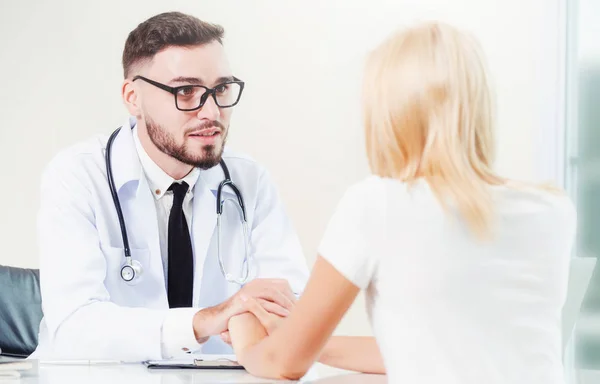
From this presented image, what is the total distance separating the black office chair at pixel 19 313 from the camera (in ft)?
7.10

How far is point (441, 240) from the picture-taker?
101 cm

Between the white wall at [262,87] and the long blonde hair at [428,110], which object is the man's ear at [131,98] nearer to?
the white wall at [262,87]

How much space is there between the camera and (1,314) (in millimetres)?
2158

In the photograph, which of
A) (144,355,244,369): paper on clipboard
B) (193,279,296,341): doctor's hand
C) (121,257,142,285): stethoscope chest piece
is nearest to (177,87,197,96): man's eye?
(121,257,142,285): stethoscope chest piece

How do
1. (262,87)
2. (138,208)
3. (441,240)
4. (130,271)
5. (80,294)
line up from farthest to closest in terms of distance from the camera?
(262,87) < (138,208) < (130,271) < (80,294) < (441,240)

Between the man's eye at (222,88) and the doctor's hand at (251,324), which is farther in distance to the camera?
the man's eye at (222,88)

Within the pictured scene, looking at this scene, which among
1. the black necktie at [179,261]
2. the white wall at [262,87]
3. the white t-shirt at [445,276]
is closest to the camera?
the white t-shirt at [445,276]

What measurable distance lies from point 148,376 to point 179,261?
2.30 ft

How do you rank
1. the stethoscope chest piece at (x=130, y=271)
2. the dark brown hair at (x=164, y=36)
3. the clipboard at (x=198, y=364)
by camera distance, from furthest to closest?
the dark brown hair at (x=164, y=36)
the stethoscope chest piece at (x=130, y=271)
the clipboard at (x=198, y=364)

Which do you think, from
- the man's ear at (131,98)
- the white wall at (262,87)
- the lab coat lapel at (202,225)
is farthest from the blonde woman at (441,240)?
the white wall at (262,87)

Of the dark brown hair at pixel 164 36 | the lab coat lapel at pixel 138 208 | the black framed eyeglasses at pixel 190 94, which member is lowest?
the lab coat lapel at pixel 138 208

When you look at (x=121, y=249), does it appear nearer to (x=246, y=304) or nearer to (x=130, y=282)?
(x=130, y=282)

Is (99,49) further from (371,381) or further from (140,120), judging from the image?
(371,381)

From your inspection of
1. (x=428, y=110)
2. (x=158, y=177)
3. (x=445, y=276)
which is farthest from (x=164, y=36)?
(x=445, y=276)
